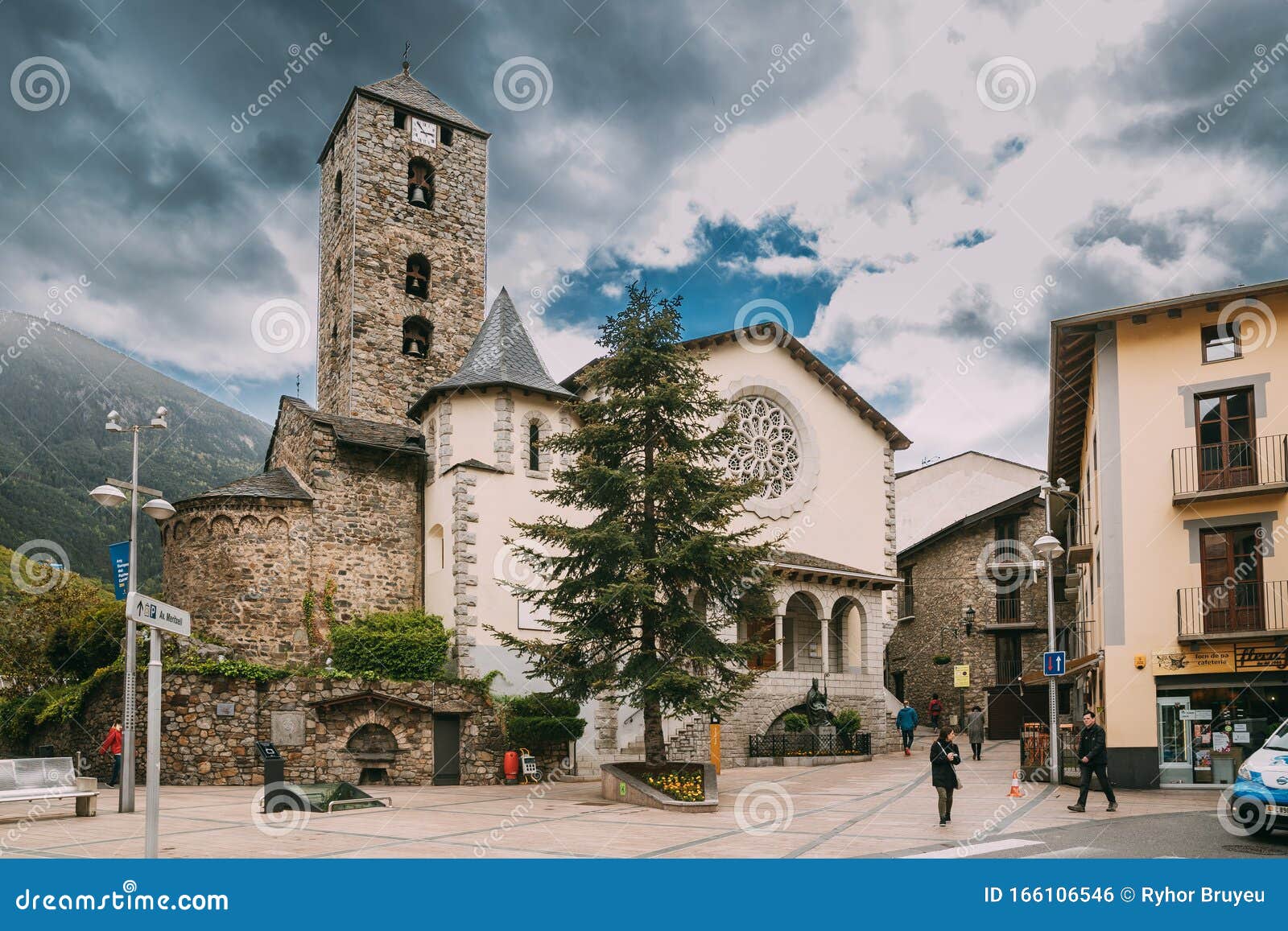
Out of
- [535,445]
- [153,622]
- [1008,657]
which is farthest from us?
[1008,657]

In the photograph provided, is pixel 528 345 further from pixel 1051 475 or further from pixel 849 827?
pixel 849 827

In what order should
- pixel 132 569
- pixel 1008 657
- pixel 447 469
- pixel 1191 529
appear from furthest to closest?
pixel 1008 657 → pixel 447 469 → pixel 1191 529 → pixel 132 569

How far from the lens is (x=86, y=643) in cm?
3198

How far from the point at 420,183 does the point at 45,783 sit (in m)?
27.1

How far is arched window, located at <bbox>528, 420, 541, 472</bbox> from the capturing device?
31188 mm

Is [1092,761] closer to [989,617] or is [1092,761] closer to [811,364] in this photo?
[811,364]

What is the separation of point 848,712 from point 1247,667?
1389cm

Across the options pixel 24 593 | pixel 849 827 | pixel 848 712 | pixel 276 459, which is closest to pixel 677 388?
pixel 849 827

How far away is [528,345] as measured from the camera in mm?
33188

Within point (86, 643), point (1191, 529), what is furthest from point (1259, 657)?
point (86, 643)

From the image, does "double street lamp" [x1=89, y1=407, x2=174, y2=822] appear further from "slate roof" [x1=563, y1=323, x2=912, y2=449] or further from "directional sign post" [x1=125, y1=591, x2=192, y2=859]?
"slate roof" [x1=563, y1=323, x2=912, y2=449]

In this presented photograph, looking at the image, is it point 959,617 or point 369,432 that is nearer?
point 369,432

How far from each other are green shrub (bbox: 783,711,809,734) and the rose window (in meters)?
7.56

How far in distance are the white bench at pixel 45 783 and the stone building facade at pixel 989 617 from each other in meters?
31.8
